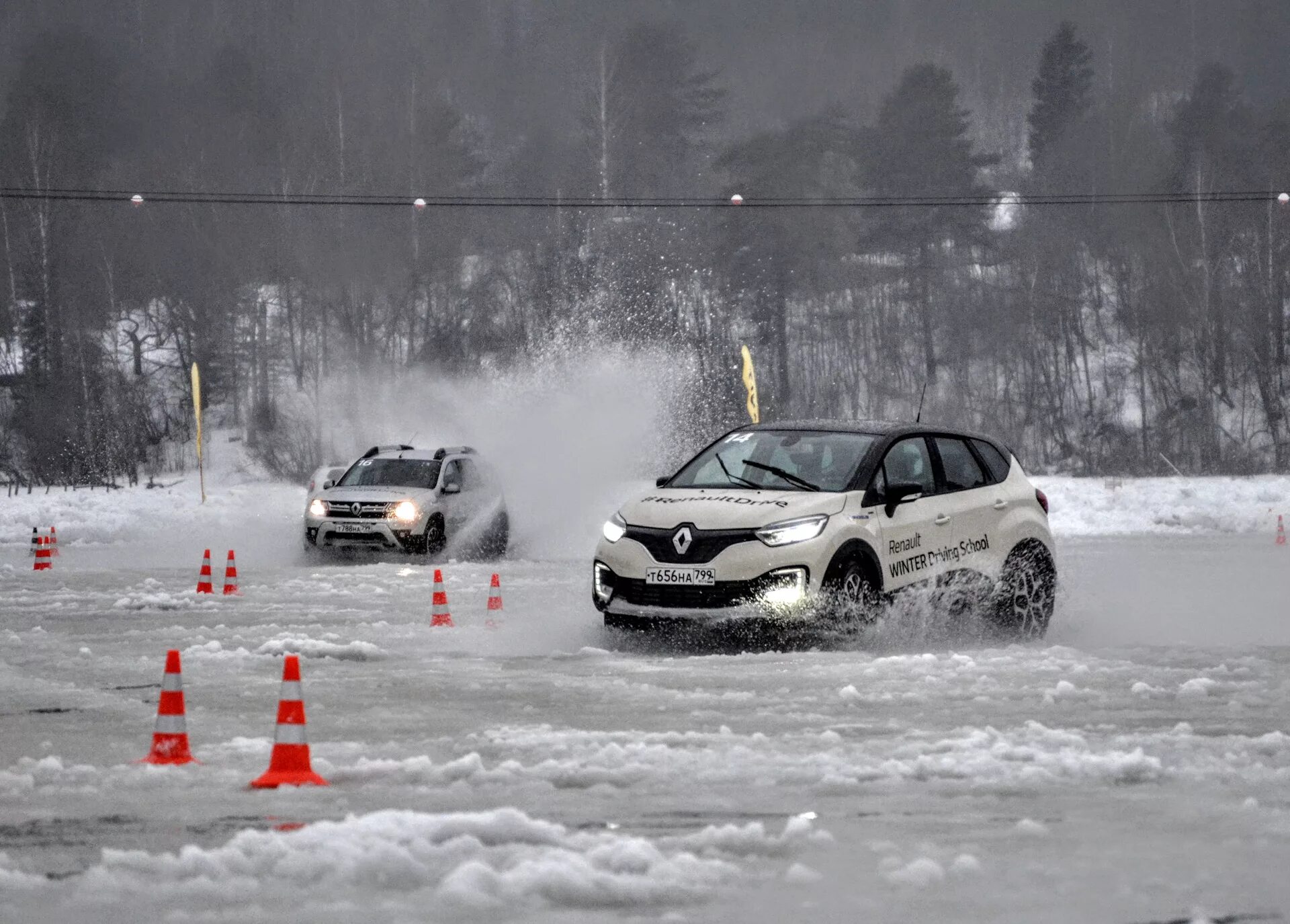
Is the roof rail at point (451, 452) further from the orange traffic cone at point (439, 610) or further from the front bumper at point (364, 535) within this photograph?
the orange traffic cone at point (439, 610)

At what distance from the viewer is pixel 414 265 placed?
6650 centimetres

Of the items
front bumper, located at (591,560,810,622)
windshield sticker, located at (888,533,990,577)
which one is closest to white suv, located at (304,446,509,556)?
windshield sticker, located at (888,533,990,577)

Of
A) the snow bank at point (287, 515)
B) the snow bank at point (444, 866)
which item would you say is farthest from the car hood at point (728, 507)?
the snow bank at point (287, 515)

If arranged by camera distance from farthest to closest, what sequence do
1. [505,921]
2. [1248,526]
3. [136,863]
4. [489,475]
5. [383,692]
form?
[1248,526] < [489,475] < [383,692] < [136,863] < [505,921]

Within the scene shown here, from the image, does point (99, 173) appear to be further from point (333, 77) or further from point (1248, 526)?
point (1248, 526)

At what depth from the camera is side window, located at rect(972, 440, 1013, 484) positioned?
1370cm

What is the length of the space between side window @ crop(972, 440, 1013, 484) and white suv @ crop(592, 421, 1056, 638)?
0.02 metres

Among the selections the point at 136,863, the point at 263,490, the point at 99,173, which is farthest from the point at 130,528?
the point at 99,173

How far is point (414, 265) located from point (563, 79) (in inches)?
436

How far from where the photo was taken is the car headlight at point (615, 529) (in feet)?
39.8

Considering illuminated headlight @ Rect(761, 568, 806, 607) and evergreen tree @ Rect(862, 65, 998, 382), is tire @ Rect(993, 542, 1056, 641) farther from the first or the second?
evergreen tree @ Rect(862, 65, 998, 382)

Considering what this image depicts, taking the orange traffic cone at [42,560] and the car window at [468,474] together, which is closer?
the orange traffic cone at [42,560]

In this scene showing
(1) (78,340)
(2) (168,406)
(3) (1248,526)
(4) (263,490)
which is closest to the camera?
(3) (1248,526)

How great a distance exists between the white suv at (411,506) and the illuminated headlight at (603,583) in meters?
10.1
